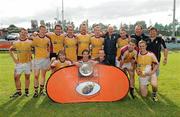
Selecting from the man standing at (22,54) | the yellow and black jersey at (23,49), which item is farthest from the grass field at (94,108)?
the yellow and black jersey at (23,49)

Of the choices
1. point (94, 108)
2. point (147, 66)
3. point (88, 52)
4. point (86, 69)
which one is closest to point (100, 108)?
point (94, 108)

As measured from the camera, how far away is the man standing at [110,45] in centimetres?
1032

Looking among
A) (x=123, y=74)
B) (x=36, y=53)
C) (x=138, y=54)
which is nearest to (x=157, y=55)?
(x=138, y=54)

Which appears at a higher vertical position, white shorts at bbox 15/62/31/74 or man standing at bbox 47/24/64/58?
man standing at bbox 47/24/64/58

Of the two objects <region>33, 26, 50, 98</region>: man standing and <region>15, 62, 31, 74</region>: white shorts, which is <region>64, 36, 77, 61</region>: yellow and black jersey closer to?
<region>33, 26, 50, 98</region>: man standing

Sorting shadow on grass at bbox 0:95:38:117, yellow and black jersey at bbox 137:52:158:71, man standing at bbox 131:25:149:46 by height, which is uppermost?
man standing at bbox 131:25:149:46

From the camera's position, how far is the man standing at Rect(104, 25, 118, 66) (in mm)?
10320

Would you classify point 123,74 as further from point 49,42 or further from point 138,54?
point 49,42

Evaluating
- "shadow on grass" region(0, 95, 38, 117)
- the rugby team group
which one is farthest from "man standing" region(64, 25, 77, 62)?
"shadow on grass" region(0, 95, 38, 117)

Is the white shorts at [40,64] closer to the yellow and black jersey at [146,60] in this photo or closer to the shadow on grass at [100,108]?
the shadow on grass at [100,108]

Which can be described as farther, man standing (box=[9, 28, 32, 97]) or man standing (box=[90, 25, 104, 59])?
man standing (box=[90, 25, 104, 59])

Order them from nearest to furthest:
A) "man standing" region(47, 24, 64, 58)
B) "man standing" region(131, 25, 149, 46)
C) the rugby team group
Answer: the rugby team group → "man standing" region(131, 25, 149, 46) → "man standing" region(47, 24, 64, 58)

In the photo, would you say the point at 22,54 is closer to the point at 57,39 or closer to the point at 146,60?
the point at 57,39

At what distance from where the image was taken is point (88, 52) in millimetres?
9492
